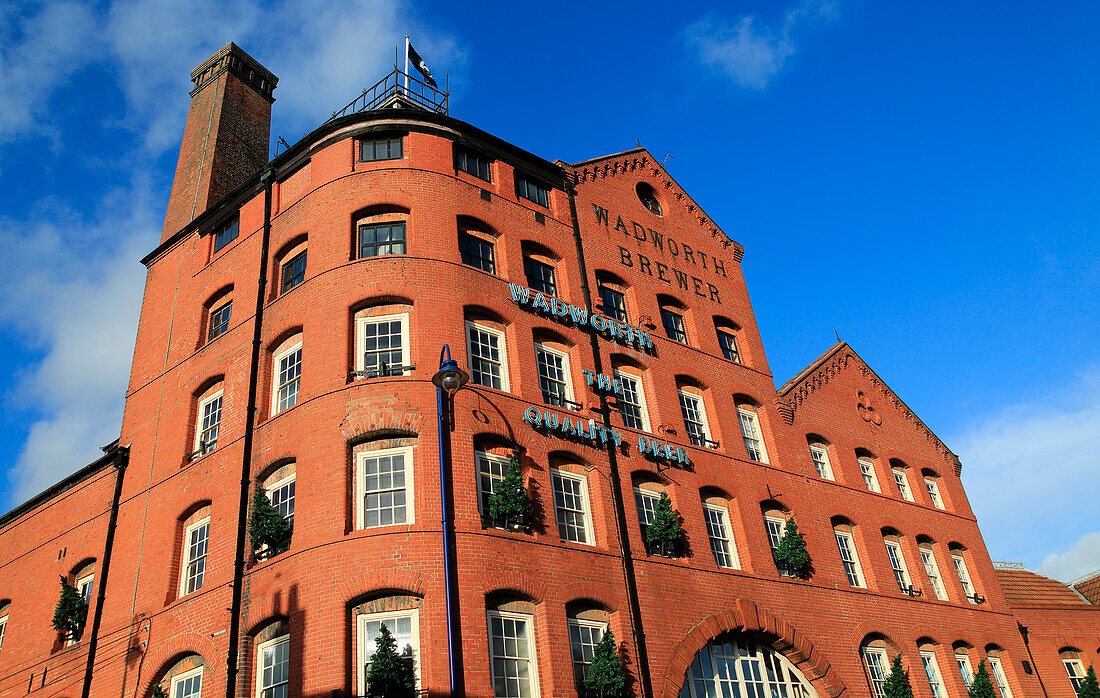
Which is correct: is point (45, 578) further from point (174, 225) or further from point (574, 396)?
point (574, 396)

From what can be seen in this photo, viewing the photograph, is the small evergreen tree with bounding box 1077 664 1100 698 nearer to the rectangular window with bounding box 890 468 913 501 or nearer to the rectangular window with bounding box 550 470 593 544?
the rectangular window with bounding box 890 468 913 501

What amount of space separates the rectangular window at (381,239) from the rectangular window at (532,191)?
16.4 feet

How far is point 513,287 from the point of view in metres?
24.2

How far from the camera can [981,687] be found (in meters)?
28.5

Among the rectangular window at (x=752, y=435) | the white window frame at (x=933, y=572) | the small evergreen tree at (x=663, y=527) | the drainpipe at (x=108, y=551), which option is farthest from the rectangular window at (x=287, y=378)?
the white window frame at (x=933, y=572)

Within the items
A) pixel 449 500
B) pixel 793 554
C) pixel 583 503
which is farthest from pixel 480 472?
pixel 793 554

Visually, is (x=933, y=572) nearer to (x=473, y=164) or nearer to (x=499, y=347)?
(x=499, y=347)

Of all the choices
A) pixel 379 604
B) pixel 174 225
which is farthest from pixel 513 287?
pixel 174 225

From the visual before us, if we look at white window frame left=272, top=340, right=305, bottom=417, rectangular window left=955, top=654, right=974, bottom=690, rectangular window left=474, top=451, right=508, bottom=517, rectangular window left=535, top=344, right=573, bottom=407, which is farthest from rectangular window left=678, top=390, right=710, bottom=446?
rectangular window left=955, top=654, right=974, bottom=690

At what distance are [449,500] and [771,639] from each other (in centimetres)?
1101

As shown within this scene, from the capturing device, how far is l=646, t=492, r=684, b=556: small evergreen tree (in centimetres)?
2270

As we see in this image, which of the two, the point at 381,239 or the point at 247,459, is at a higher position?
the point at 381,239

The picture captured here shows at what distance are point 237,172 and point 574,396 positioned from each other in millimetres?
18075

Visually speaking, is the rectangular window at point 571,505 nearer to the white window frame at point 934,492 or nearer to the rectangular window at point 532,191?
the rectangular window at point 532,191
